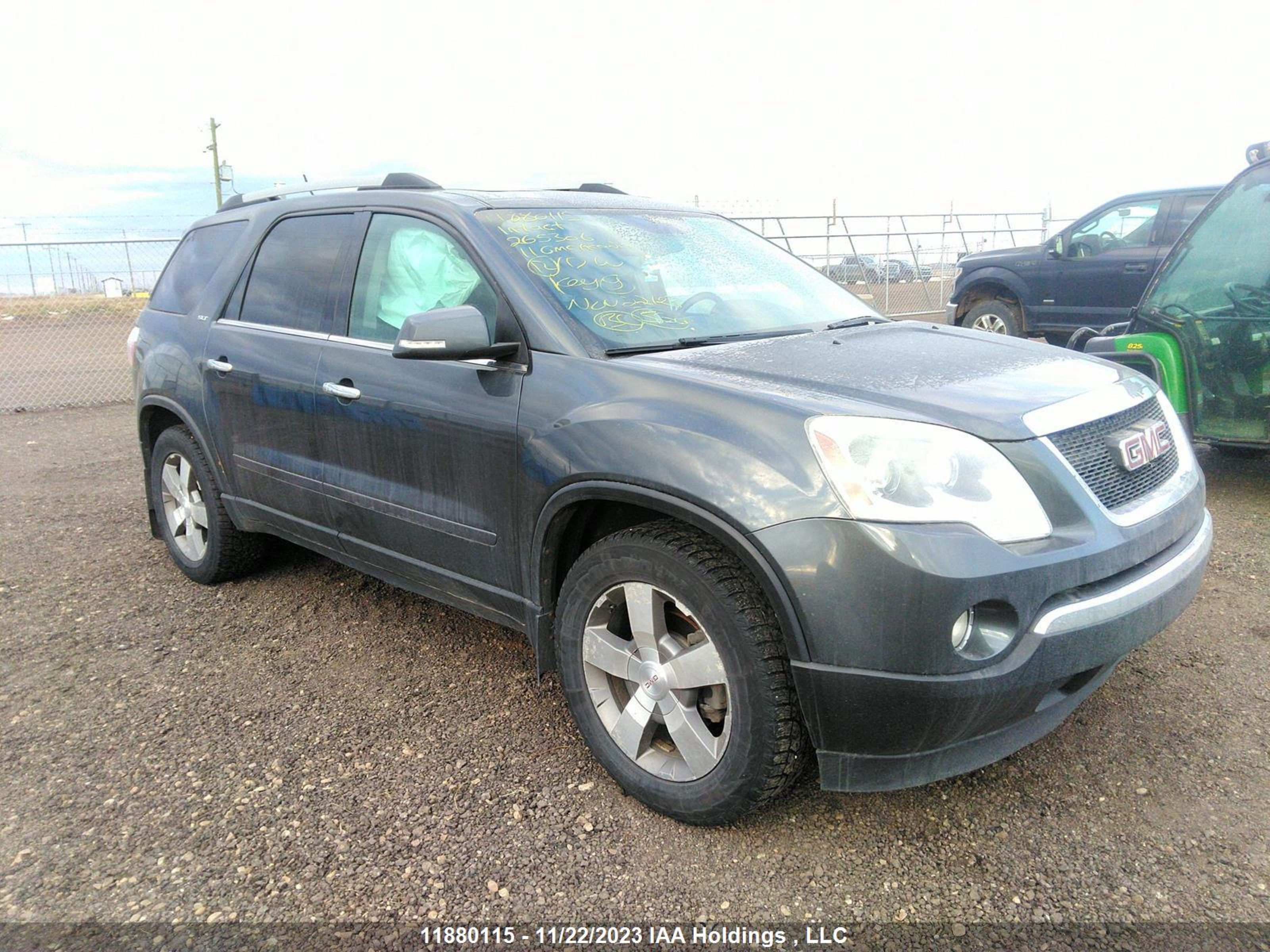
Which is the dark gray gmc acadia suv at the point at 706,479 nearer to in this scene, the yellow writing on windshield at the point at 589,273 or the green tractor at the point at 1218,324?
the yellow writing on windshield at the point at 589,273

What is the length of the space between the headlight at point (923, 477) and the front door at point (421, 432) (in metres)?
1.08

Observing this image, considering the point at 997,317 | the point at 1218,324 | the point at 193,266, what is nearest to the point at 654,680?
the point at 193,266

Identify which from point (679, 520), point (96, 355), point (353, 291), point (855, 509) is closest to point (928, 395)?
point (855, 509)

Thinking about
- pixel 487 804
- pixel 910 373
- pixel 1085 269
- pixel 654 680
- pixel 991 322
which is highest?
pixel 910 373

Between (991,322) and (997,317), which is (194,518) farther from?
(991,322)

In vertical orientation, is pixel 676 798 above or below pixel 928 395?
below

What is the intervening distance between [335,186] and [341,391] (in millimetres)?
1077

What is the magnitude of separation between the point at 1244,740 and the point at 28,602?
5.14 meters

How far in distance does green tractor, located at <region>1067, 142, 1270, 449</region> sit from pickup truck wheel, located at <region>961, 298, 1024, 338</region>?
189 inches

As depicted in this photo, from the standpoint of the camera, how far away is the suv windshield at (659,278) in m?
3.08

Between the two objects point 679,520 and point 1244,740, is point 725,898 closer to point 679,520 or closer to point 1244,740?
point 679,520

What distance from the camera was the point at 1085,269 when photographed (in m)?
9.82

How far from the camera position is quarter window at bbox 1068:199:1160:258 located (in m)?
9.45

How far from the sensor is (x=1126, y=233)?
963cm
